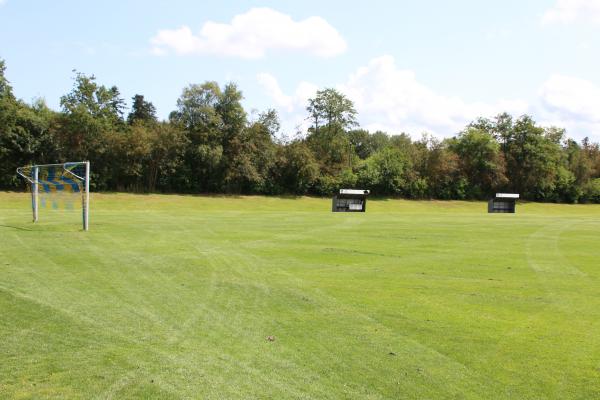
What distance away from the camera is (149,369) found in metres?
6.45

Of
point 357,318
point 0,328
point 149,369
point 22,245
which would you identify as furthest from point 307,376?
point 22,245

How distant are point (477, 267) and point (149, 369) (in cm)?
1143

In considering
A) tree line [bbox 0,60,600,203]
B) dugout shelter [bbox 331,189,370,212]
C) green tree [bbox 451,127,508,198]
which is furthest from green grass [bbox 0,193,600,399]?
green tree [bbox 451,127,508,198]

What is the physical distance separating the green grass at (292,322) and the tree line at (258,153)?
44004mm

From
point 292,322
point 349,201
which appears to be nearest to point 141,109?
point 349,201

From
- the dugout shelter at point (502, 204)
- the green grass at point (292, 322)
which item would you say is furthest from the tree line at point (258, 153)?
the green grass at point (292, 322)

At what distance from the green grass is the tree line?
4400cm

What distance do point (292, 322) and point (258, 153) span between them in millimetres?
60212

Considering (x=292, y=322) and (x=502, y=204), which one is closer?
(x=292, y=322)

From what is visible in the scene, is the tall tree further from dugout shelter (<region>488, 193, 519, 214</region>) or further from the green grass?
the green grass

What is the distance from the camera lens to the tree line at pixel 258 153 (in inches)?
2327

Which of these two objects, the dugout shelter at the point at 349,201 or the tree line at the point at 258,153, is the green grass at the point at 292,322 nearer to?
the dugout shelter at the point at 349,201

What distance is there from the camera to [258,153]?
224 feet

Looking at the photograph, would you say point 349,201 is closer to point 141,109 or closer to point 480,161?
point 480,161
